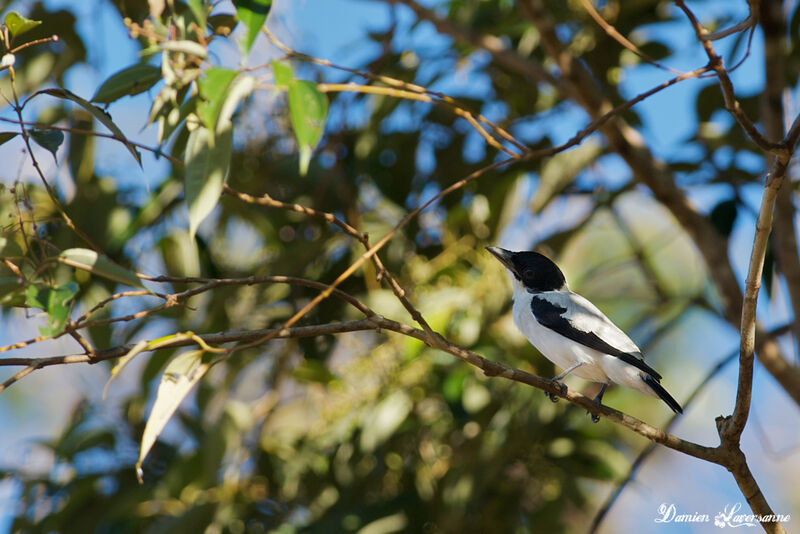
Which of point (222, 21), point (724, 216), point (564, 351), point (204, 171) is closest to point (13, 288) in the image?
point (204, 171)

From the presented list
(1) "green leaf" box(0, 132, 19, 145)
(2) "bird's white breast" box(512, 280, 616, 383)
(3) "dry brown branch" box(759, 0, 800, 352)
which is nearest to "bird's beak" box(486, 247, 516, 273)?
(2) "bird's white breast" box(512, 280, 616, 383)

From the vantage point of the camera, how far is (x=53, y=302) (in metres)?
1.40

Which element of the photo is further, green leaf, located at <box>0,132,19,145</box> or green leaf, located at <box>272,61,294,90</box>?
green leaf, located at <box>0,132,19,145</box>

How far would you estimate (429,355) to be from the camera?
3.25 m

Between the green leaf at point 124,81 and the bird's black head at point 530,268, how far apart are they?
1463 mm

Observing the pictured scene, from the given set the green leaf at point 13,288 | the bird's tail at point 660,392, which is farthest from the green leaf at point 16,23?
the bird's tail at point 660,392

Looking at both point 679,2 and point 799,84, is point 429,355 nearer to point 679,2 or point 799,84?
point 679,2

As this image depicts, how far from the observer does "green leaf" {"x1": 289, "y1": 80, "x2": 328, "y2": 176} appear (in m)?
1.53

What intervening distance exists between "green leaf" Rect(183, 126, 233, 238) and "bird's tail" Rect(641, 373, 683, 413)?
1.42 m

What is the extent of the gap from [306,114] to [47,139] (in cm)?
58

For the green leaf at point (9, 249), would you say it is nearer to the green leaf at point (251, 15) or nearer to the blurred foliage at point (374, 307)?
the green leaf at point (251, 15)

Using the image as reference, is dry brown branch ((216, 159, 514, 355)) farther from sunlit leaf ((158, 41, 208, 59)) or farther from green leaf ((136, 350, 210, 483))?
sunlit leaf ((158, 41, 208, 59))

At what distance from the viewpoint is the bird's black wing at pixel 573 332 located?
8.04 ft

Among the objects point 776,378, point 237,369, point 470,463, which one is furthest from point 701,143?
point 237,369
